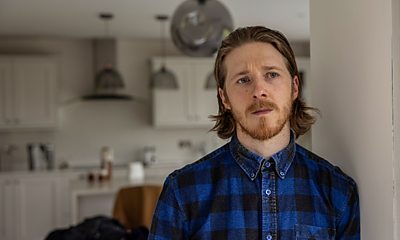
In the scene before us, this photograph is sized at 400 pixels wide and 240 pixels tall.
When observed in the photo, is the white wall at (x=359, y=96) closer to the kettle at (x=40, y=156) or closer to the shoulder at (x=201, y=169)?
the shoulder at (x=201, y=169)

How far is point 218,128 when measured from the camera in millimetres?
1162

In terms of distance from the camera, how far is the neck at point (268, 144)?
1.05 m

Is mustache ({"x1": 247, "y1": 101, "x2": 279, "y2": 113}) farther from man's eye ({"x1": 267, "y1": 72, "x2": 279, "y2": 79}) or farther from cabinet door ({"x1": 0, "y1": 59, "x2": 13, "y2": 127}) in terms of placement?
cabinet door ({"x1": 0, "y1": 59, "x2": 13, "y2": 127})

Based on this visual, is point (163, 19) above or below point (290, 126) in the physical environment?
above

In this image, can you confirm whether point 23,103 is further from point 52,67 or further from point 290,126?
point 290,126

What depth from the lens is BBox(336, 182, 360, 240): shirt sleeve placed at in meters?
1.03

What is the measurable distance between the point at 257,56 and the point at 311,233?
0.37m

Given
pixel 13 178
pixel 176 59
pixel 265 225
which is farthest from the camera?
pixel 176 59


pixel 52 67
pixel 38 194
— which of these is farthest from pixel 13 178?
pixel 52 67

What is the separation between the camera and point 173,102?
679 centimetres

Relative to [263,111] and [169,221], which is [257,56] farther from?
[169,221]

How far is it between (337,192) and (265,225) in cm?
17

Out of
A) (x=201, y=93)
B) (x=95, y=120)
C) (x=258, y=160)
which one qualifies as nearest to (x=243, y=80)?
(x=258, y=160)

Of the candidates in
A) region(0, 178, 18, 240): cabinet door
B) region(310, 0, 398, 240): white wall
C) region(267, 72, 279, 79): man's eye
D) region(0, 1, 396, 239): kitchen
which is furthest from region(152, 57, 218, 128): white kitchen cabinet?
region(267, 72, 279, 79): man's eye
